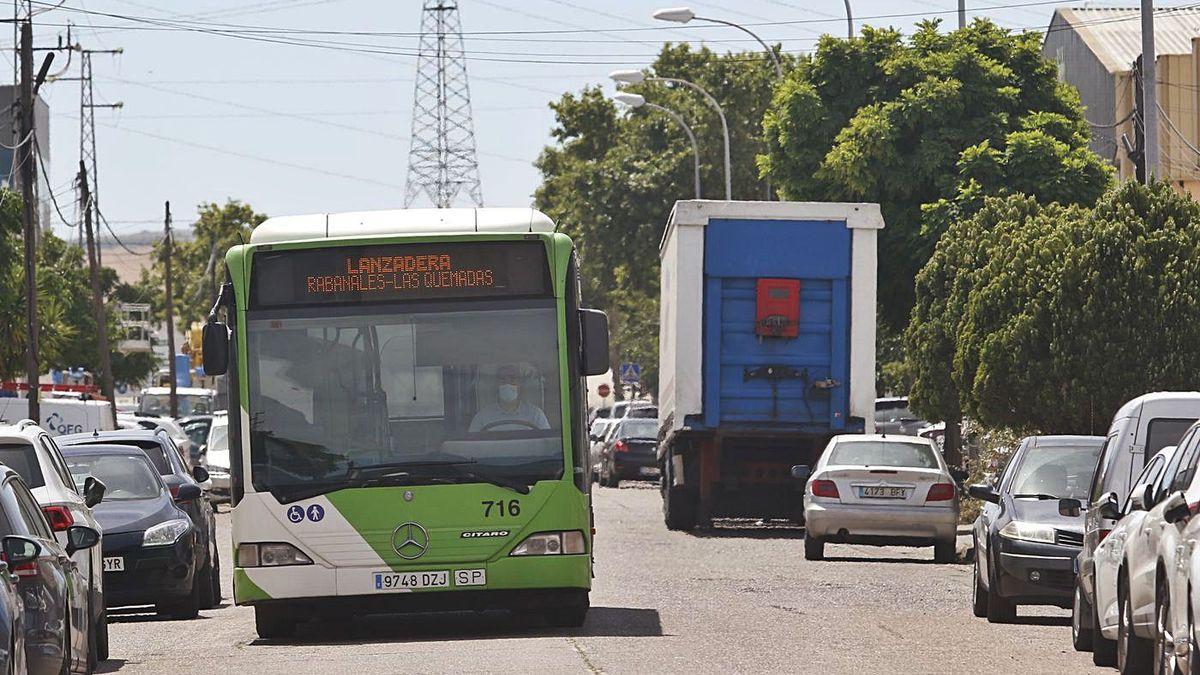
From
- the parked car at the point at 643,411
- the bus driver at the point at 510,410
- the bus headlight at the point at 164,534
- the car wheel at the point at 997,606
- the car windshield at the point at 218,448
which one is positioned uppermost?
the bus driver at the point at 510,410

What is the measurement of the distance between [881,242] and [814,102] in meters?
3.20

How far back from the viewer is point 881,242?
38625 mm

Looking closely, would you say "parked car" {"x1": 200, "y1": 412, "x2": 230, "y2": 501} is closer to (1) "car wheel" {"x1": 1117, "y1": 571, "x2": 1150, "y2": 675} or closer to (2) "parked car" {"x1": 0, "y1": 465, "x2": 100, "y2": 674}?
(2) "parked car" {"x1": 0, "y1": 465, "x2": 100, "y2": 674}

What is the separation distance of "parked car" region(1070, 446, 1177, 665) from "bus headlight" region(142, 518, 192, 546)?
7.61m

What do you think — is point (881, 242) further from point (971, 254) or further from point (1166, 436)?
point (1166, 436)

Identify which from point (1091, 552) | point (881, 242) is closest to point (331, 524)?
point (1091, 552)

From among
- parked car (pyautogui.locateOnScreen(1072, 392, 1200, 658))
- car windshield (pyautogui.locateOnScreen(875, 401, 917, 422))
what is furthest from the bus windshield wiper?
car windshield (pyautogui.locateOnScreen(875, 401, 917, 422))

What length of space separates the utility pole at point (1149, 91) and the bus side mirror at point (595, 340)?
1317 centimetres

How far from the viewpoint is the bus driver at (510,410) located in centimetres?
1511

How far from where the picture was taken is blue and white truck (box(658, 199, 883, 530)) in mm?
28344

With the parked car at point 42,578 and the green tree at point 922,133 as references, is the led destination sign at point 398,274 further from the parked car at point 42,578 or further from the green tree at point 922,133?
the green tree at point 922,133

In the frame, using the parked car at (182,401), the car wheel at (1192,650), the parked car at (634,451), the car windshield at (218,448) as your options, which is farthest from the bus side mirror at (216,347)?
the parked car at (182,401)

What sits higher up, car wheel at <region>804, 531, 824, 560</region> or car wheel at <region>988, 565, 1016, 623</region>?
car wheel at <region>988, 565, 1016, 623</region>

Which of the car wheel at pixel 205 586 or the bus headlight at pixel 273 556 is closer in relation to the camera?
the bus headlight at pixel 273 556
